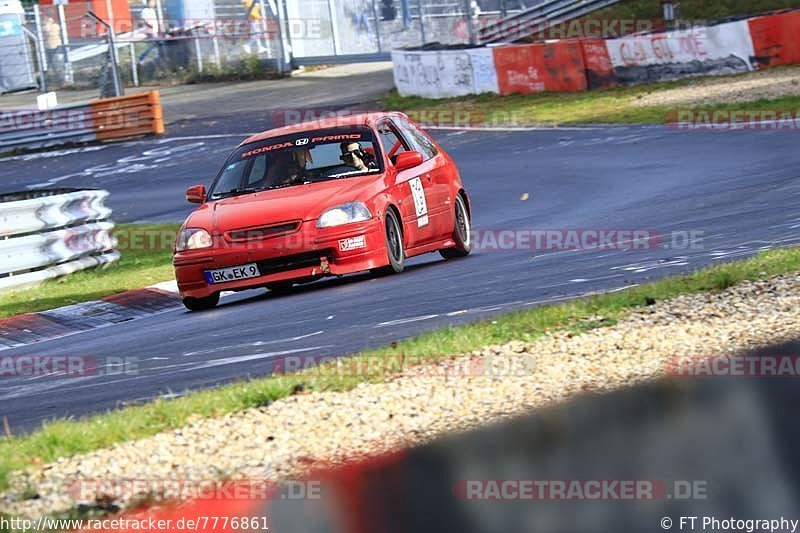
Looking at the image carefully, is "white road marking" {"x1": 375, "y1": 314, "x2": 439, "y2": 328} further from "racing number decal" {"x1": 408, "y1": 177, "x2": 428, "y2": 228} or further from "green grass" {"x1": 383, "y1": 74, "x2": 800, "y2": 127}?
"green grass" {"x1": 383, "y1": 74, "x2": 800, "y2": 127}

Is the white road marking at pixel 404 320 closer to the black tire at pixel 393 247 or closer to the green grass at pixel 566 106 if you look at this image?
the black tire at pixel 393 247

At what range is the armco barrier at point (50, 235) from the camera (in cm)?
1464

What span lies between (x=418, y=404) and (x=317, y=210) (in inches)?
202

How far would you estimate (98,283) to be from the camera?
15.2 m

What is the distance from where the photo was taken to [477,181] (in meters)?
21.9

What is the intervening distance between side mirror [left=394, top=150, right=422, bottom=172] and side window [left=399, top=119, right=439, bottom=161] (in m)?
0.83

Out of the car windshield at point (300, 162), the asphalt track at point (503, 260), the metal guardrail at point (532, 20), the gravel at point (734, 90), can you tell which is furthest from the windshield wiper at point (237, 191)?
Answer: the metal guardrail at point (532, 20)

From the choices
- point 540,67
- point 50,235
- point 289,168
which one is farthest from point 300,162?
point 540,67

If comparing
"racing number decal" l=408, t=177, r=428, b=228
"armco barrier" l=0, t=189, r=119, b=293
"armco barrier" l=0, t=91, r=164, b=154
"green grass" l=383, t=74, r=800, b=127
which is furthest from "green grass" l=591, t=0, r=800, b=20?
"racing number decal" l=408, t=177, r=428, b=228

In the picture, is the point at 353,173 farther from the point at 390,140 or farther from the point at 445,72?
the point at 445,72

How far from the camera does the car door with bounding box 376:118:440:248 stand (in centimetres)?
1259

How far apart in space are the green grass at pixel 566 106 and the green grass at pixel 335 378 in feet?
52.5

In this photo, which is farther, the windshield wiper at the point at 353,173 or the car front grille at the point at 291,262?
the windshield wiper at the point at 353,173

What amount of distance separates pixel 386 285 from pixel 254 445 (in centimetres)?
550
